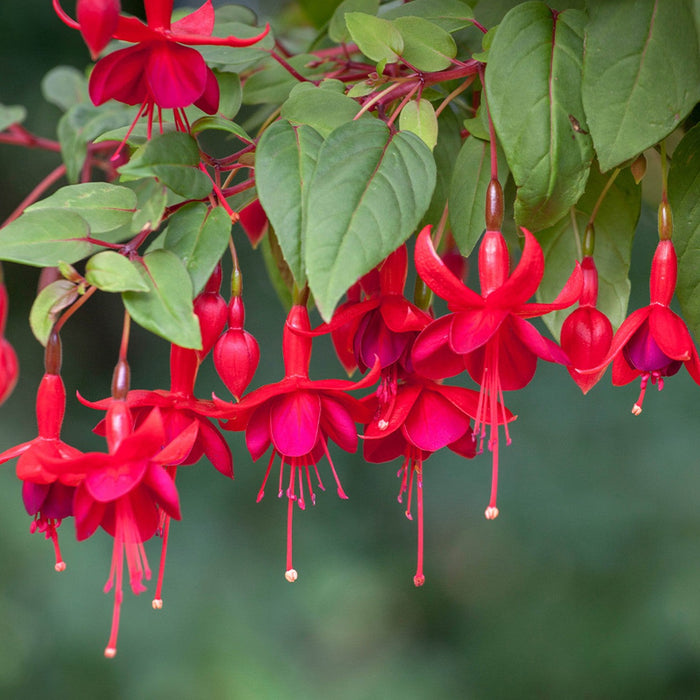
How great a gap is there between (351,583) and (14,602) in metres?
0.61

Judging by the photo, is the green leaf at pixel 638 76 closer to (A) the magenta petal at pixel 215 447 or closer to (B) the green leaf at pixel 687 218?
(B) the green leaf at pixel 687 218

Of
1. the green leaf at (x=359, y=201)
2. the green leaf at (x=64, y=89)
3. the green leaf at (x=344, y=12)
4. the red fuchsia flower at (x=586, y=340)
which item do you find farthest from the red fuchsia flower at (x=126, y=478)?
the green leaf at (x=64, y=89)

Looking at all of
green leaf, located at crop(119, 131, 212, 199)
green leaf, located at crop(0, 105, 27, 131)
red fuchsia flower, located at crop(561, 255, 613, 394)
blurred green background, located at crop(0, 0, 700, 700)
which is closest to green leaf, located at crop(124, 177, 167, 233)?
green leaf, located at crop(119, 131, 212, 199)

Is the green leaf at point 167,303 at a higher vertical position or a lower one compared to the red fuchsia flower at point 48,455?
higher

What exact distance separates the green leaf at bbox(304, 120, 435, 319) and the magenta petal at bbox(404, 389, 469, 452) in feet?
0.42

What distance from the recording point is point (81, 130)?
2.04ft

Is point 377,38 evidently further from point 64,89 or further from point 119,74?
point 64,89

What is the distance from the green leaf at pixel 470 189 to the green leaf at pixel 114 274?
176mm

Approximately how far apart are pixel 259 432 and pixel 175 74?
18cm

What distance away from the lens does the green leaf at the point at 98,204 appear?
40cm

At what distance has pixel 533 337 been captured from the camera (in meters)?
0.39

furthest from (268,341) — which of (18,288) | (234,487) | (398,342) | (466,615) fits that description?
(398,342)

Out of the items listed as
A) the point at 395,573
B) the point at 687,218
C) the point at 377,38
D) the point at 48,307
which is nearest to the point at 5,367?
the point at 48,307

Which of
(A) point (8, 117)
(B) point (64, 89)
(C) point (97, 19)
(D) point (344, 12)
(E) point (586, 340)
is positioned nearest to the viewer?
(C) point (97, 19)
